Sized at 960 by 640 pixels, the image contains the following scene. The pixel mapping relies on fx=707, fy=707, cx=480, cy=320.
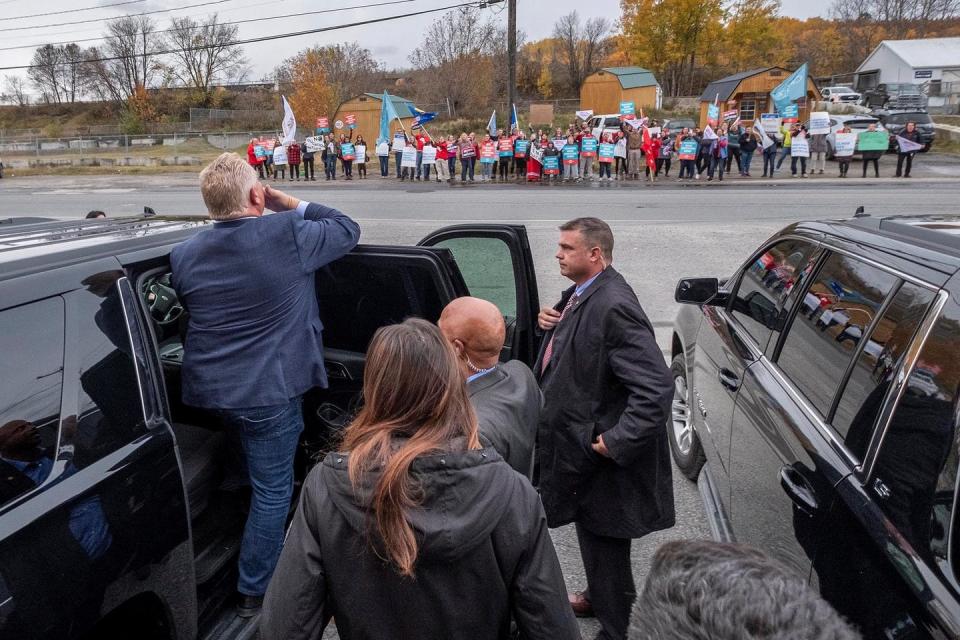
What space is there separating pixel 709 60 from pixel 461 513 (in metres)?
79.8

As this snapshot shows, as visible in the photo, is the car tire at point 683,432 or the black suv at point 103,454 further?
the car tire at point 683,432

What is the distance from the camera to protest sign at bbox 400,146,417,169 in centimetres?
2458

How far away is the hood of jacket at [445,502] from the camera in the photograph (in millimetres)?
1509

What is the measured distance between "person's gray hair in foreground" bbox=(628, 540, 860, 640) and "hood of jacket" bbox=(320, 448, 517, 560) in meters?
0.49

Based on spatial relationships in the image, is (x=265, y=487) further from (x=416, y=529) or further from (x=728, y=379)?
(x=728, y=379)

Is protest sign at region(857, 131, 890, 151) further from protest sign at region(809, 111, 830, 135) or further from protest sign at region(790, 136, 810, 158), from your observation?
protest sign at region(790, 136, 810, 158)

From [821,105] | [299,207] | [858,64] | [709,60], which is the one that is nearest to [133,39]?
[709,60]

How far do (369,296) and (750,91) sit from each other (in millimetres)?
46841

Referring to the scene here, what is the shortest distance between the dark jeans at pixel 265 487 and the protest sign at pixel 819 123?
23652 millimetres

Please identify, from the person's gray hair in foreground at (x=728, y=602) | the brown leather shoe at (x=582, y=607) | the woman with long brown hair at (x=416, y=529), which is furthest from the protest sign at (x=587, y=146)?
the person's gray hair in foreground at (x=728, y=602)

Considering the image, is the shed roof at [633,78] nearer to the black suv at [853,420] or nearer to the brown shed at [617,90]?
the brown shed at [617,90]

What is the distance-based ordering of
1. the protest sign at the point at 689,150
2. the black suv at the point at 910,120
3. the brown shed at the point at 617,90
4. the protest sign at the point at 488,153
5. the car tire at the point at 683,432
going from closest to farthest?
the car tire at the point at 683,432
the protest sign at the point at 689,150
the protest sign at the point at 488,153
the black suv at the point at 910,120
the brown shed at the point at 617,90

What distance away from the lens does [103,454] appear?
2027 millimetres

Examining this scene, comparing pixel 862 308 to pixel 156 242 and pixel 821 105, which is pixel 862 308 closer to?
pixel 156 242
